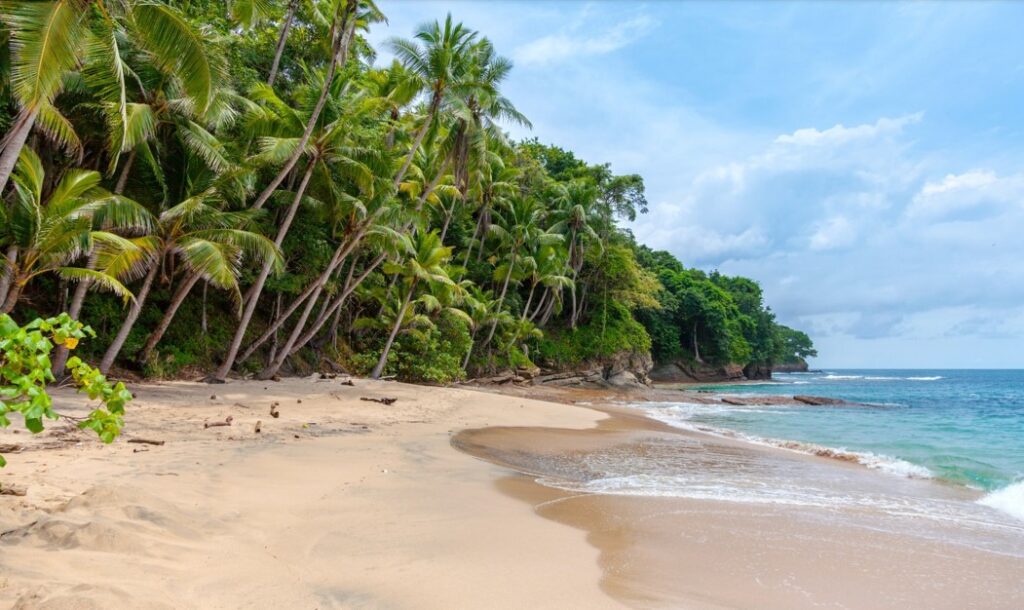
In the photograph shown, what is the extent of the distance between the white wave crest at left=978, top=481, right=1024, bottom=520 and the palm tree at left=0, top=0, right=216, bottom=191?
39.2 ft

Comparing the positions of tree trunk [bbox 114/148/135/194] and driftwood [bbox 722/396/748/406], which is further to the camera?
driftwood [bbox 722/396/748/406]

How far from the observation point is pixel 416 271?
63.2 ft

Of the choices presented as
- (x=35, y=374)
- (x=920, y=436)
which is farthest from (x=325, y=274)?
(x=920, y=436)

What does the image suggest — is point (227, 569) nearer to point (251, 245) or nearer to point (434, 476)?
point (434, 476)

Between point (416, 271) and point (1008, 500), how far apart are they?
16073mm

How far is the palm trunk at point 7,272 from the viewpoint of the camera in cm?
888

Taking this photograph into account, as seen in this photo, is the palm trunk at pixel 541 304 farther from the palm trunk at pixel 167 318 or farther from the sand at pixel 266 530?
the sand at pixel 266 530

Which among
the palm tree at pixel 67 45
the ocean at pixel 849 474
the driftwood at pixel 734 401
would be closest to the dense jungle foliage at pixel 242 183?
the palm tree at pixel 67 45

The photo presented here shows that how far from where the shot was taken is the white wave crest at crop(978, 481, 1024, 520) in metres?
6.96

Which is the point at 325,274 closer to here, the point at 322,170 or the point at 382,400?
the point at 322,170

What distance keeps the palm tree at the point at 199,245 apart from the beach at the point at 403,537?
4003 millimetres

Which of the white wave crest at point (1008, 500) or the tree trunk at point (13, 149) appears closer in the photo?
the tree trunk at point (13, 149)

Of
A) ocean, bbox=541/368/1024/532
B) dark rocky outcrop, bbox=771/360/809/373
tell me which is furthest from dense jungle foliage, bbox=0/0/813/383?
dark rocky outcrop, bbox=771/360/809/373

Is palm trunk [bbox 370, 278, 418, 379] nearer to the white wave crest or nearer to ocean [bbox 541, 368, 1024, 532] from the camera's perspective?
ocean [bbox 541, 368, 1024, 532]
